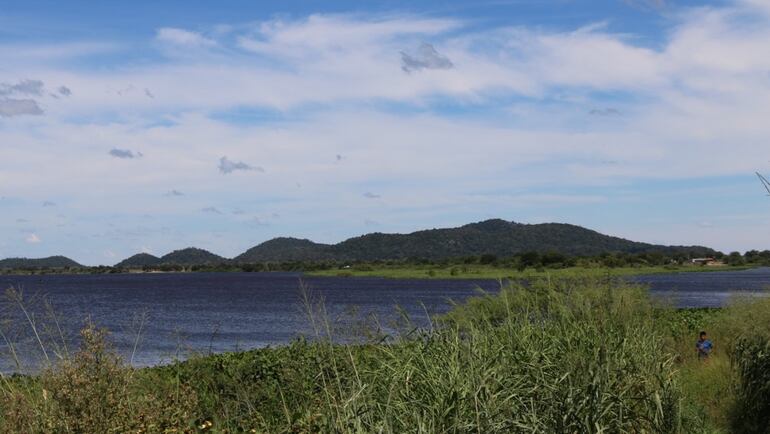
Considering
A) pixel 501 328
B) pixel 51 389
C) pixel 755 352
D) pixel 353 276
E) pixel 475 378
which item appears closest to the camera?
pixel 51 389

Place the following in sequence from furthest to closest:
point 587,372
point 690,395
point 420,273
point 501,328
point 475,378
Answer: point 420,273, point 690,395, point 501,328, point 587,372, point 475,378

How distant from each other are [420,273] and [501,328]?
148m

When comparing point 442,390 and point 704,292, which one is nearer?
point 442,390

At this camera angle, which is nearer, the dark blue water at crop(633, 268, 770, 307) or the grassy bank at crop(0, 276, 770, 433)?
the grassy bank at crop(0, 276, 770, 433)

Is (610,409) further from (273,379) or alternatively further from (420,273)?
(420,273)

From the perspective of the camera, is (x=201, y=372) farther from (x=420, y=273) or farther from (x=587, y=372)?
(x=420, y=273)

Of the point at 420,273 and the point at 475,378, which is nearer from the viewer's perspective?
the point at 475,378

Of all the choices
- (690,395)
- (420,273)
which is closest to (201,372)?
(690,395)

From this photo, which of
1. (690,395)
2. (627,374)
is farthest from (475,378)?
(690,395)

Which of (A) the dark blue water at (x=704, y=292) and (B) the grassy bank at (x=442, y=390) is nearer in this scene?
(B) the grassy bank at (x=442, y=390)

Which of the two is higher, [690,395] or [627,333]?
[627,333]

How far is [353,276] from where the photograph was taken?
178 m

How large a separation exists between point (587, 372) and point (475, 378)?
1.44 meters

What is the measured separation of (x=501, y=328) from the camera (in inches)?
448
